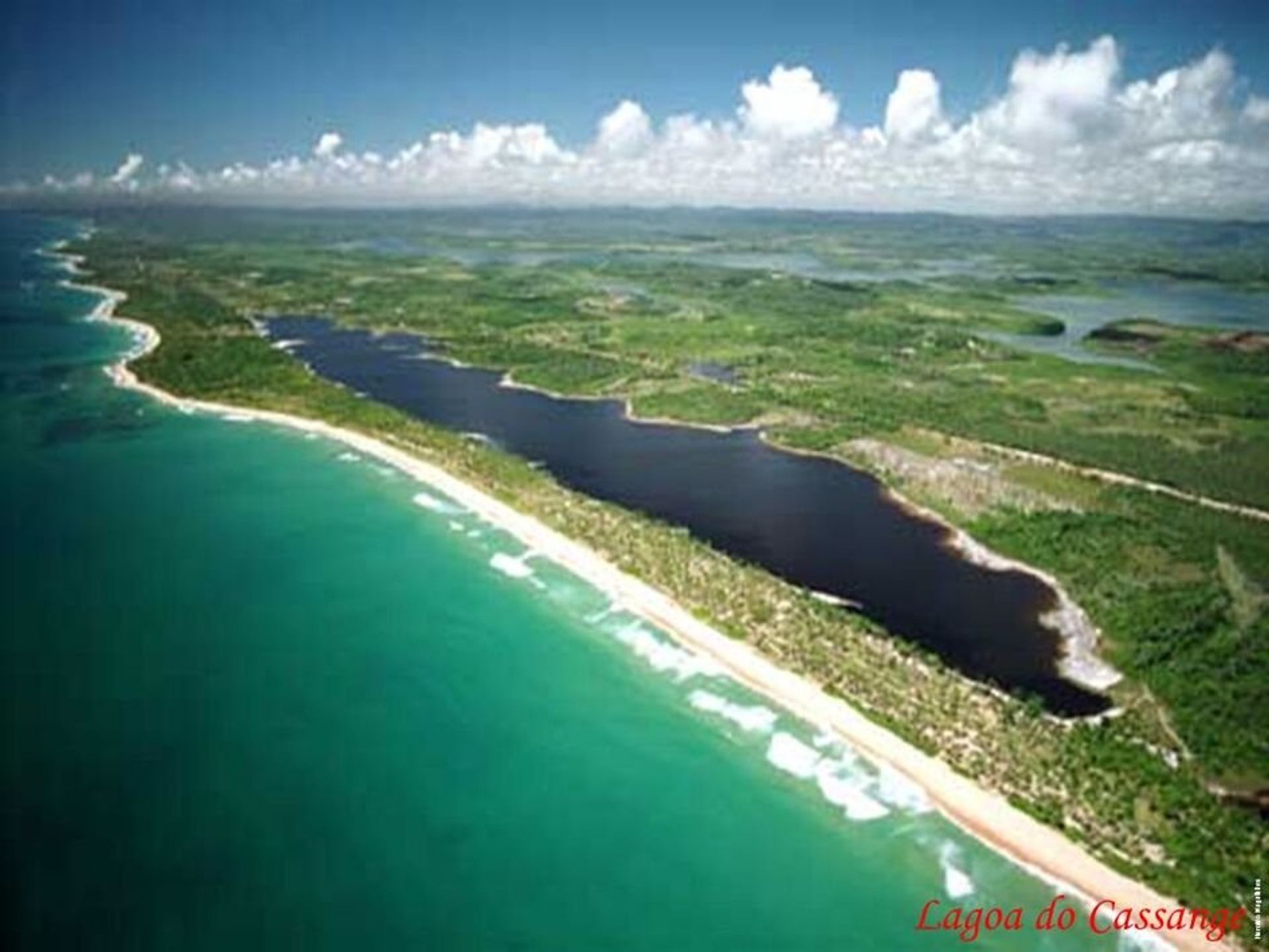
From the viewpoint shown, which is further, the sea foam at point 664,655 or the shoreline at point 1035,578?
the shoreline at point 1035,578

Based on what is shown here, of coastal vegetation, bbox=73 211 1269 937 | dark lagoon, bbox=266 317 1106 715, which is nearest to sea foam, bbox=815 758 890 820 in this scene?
coastal vegetation, bbox=73 211 1269 937

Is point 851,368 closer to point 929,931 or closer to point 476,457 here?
point 476,457

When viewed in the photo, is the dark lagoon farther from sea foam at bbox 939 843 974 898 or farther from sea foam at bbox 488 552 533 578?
sea foam at bbox 939 843 974 898

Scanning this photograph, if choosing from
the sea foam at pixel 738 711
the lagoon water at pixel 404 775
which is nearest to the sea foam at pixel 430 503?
the lagoon water at pixel 404 775

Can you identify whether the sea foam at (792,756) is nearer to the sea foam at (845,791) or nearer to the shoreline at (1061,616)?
the sea foam at (845,791)

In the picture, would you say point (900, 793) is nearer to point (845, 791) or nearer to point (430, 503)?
point (845, 791)

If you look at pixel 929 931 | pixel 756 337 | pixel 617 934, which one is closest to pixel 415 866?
pixel 617 934

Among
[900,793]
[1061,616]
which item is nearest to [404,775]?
[900,793]
